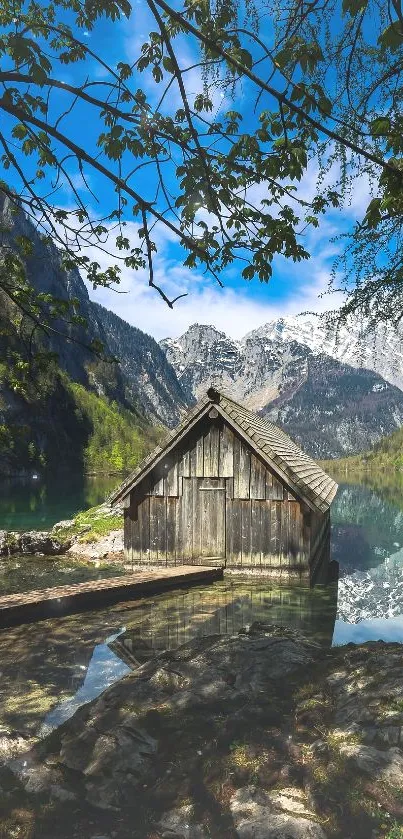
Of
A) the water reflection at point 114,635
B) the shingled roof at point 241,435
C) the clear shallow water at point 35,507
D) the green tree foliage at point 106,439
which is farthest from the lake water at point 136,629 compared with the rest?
the green tree foliage at point 106,439

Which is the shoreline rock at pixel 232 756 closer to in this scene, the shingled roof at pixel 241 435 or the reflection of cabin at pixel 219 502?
the shingled roof at pixel 241 435

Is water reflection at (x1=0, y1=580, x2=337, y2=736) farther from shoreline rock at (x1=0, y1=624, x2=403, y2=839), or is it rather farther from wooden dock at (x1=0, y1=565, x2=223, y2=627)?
shoreline rock at (x1=0, y1=624, x2=403, y2=839)

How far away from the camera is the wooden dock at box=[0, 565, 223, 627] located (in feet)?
38.5

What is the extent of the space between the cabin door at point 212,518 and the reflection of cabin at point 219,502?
1.3 inches

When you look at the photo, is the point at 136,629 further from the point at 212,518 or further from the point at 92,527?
the point at 92,527

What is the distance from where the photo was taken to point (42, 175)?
6234mm

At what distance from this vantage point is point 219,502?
58.5ft

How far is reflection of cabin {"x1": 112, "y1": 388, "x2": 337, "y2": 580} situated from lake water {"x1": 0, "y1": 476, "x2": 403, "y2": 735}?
3.56 ft

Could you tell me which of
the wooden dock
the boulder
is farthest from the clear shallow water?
the wooden dock

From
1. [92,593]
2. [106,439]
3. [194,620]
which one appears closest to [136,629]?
[194,620]

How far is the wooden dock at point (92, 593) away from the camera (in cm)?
1174

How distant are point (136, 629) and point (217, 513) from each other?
6570 mm

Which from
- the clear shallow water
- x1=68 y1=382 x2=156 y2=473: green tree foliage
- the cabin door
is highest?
x1=68 y1=382 x2=156 y2=473: green tree foliage

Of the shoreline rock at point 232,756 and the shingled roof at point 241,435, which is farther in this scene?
the shingled roof at point 241,435
